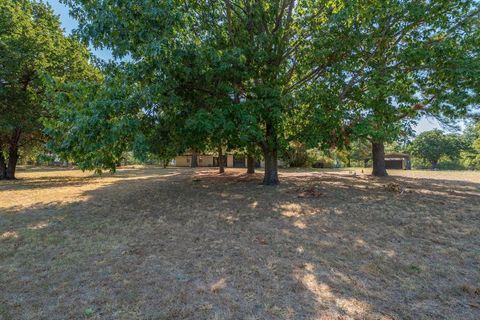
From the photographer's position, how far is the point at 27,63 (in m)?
12.6

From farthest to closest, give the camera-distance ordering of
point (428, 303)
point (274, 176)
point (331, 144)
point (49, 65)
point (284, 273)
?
point (49, 65) → point (274, 176) → point (331, 144) → point (284, 273) → point (428, 303)

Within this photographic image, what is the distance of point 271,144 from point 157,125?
12.1 ft

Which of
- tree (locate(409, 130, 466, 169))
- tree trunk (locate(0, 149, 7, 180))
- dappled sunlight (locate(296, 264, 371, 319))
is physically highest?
tree (locate(409, 130, 466, 169))

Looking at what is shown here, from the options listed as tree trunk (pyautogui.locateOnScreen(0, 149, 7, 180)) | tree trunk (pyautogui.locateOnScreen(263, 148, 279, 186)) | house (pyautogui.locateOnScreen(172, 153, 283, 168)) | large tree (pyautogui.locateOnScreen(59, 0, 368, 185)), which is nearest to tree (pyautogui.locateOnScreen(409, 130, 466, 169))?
house (pyautogui.locateOnScreen(172, 153, 283, 168))

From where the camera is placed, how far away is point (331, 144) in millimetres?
8352

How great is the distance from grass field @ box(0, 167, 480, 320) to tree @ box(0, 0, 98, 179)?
883cm

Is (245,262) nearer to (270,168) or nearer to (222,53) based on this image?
(222,53)

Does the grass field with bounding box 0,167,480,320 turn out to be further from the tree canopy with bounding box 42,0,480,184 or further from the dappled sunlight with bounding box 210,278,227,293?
the tree canopy with bounding box 42,0,480,184

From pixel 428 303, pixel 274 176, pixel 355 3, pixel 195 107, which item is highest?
pixel 355 3

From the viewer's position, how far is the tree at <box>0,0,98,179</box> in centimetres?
1202

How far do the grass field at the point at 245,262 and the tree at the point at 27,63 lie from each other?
8.83 meters

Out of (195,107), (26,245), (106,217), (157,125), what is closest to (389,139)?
(195,107)

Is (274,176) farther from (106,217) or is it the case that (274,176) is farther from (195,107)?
(106,217)

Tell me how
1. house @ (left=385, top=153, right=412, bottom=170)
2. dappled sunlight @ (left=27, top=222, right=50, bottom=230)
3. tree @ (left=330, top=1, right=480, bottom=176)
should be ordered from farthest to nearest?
house @ (left=385, top=153, right=412, bottom=170) < tree @ (left=330, top=1, right=480, bottom=176) < dappled sunlight @ (left=27, top=222, right=50, bottom=230)
